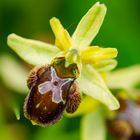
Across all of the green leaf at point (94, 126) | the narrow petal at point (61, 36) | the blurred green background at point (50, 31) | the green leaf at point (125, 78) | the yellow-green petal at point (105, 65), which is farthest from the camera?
the blurred green background at point (50, 31)

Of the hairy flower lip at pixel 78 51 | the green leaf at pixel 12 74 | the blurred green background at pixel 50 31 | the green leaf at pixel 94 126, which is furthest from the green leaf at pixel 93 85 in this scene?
the green leaf at pixel 12 74

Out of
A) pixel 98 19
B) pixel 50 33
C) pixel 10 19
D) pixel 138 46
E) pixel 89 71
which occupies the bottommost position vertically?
pixel 138 46

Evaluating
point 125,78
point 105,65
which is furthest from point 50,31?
point 105,65

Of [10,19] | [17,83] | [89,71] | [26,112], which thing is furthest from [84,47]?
[10,19]

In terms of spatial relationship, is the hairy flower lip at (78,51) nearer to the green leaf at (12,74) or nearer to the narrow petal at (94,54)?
the narrow petal at (94,54)

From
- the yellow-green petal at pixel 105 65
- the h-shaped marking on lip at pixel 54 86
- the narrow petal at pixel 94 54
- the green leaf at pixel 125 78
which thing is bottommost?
the green leaf at pixel 125 78

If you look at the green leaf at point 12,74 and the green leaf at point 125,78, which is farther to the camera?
the green leaf at point 12,74

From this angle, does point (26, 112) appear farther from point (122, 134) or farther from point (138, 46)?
point (138, 46)
